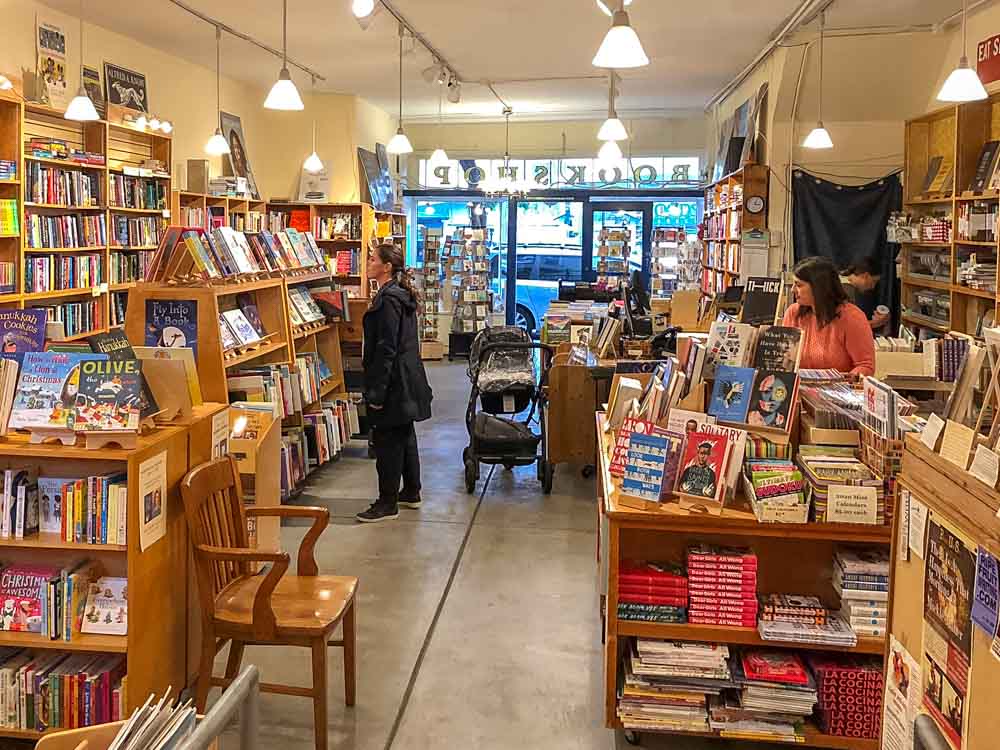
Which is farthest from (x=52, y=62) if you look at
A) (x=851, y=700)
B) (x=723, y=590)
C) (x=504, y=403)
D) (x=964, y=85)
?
(x=851, y=700)

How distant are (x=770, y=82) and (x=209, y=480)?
7.30 meters

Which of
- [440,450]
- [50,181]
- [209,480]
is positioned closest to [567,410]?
[440,450]

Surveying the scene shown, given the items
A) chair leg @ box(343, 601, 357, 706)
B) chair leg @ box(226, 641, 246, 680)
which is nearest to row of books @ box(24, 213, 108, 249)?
chair leg @ box(226, 641, 246, 680)

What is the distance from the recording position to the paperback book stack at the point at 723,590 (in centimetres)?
319

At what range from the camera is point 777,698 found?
3121 mm

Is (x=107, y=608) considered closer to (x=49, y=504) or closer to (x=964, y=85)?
(x=49, y=504)

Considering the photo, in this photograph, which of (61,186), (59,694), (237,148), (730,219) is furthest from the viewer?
(237,148)

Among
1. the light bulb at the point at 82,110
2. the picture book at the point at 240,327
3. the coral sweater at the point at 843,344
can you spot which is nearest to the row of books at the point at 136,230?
the light bulb at the point at 82,110

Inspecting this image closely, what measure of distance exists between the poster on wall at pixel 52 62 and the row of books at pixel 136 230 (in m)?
1.03

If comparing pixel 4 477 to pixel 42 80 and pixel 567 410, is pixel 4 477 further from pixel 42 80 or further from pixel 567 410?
pixel 42 80

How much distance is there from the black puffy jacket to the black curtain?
4555mm

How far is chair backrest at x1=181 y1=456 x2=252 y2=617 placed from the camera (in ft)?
10.5

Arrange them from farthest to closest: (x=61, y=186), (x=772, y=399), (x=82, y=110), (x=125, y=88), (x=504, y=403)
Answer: (x=125, y=88) → (x=504, y=403) → (x=61, y=186) → (x=82, y=110) → (x=772, y=399)

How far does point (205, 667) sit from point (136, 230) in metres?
6.07
